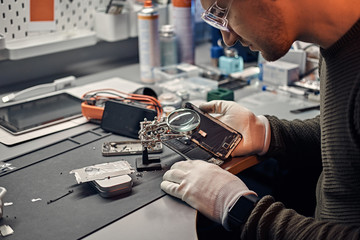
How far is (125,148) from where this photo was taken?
1223 millimetres

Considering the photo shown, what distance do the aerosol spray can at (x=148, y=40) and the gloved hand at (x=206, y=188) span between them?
76 centimetres

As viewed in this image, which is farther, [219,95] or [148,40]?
[148,40]

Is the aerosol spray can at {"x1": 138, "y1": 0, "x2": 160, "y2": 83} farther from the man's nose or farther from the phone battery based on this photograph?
the phone battery

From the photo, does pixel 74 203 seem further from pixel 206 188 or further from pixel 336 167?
pixel 336 167

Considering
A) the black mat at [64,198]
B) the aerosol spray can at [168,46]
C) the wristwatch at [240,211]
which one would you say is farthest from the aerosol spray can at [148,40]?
the wristwatch at [240,211]

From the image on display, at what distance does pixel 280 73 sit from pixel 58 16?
2.96 ft

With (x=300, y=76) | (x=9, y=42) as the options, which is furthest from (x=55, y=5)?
(x=300, y=76)

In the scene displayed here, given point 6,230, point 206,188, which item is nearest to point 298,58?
point 206,188

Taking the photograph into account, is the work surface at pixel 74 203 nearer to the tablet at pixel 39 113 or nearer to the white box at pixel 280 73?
the tablet at pixel 39 113

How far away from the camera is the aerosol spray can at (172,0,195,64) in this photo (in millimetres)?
1783

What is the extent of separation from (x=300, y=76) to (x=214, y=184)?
0.88m

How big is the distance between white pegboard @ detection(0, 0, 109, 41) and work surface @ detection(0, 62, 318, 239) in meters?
0.55

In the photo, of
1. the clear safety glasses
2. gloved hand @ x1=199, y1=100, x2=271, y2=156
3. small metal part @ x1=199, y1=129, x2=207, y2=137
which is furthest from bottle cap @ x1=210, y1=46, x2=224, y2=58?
the clear safety glasses

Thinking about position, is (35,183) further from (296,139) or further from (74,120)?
(296,139)
